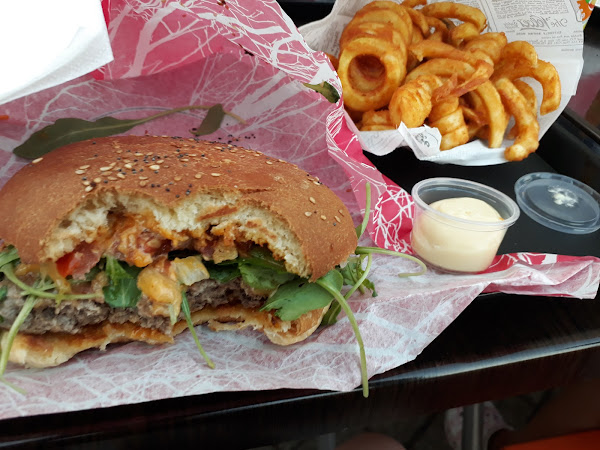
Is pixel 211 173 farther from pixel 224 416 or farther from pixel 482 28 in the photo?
pixel 482 28

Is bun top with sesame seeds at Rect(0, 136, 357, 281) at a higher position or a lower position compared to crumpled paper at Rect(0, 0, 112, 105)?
lower

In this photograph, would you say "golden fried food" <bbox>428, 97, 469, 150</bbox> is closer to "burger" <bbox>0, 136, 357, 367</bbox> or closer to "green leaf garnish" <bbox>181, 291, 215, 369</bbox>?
"burger" <bbox>0, 136, 357, 367</bbox>

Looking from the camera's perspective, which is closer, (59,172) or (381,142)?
(59,172)

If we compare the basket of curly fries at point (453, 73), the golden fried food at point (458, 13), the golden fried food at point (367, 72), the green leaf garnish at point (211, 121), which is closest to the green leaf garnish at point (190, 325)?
the green leaf garnish at point (211, 121)

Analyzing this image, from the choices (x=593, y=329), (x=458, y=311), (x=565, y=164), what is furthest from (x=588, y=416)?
(x=565, y=164)

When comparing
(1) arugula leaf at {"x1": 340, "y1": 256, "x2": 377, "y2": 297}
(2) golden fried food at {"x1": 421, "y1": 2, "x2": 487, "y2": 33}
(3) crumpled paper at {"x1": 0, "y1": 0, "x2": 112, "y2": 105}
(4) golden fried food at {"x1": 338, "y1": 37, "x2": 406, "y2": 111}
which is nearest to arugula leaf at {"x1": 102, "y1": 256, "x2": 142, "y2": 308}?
(3) crumpled paper at {"x1": 0, "y1": 0, "x2": 112, "y2": 105}

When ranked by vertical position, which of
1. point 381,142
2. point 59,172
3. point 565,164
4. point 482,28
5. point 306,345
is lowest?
point 565,164

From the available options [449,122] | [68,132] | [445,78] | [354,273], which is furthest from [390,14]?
[68,132]
